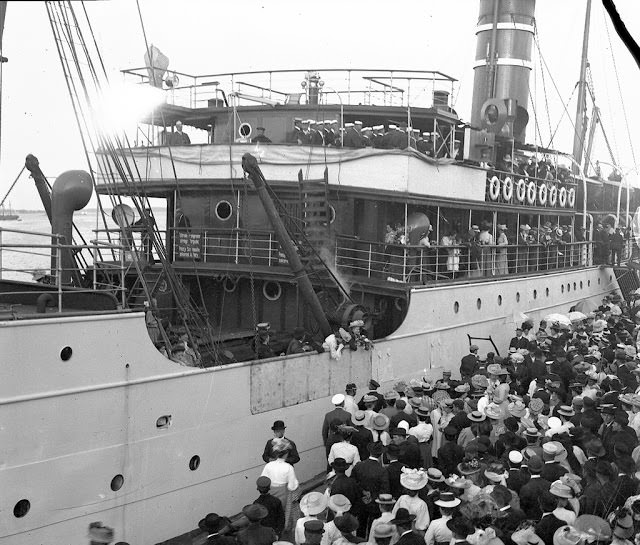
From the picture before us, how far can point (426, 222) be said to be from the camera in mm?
13805

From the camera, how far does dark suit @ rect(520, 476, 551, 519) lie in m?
6.18

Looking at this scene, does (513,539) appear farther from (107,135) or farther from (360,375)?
(107,135)

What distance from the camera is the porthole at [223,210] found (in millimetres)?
14242

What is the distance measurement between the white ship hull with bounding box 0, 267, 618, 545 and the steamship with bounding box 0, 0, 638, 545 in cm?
2

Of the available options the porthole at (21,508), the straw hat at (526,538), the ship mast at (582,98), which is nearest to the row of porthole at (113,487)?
the porthole at (21,508)

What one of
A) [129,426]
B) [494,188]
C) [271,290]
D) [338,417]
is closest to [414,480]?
[338,417]

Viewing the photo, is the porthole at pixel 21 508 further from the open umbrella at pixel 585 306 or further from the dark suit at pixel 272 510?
the open umbrella at pixel 585 306

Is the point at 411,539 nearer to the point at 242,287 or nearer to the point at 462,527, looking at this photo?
the point at 462,527

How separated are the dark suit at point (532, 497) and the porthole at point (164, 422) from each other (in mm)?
4336

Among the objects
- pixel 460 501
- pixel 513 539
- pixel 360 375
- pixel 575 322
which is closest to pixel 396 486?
pixel 460 501

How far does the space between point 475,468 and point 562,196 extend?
52.9 feet

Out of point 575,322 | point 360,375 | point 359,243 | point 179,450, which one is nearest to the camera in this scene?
point 179,450

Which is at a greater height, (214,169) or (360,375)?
(214,169)

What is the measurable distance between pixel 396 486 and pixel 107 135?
20.8 ft
